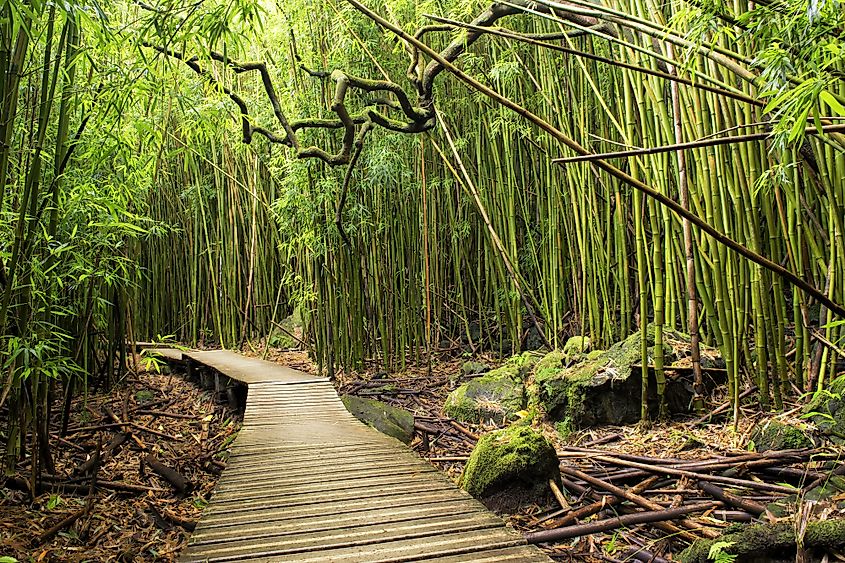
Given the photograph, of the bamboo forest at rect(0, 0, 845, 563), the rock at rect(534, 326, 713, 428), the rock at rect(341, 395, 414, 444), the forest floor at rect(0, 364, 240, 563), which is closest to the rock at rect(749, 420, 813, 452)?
the bamboo forest at rect(0, 0, 845, 563)

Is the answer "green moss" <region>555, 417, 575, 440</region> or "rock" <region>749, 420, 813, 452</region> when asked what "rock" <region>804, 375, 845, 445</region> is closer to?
"rock" <region>749, 420, 813, 452</region>

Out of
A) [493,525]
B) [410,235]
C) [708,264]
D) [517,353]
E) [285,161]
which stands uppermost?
[285,161]

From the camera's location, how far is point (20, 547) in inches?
79.6

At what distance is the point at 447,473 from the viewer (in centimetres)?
272

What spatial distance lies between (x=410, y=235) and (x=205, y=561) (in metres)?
3.63

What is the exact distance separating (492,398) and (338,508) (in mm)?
1837

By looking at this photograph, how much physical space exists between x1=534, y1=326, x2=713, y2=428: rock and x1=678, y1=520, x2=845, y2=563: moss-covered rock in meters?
1.34

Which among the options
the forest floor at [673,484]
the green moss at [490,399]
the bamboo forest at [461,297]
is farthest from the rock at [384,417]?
the forest floor at [673,484]

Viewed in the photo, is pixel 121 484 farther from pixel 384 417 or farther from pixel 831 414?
pixel 831 414

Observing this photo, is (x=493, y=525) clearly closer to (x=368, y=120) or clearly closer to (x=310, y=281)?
(x=368, y=120)

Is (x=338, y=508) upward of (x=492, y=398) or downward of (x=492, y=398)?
downward

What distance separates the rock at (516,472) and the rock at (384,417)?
1.08 meters

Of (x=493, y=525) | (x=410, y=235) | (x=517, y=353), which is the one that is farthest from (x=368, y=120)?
(x=493, y=525)

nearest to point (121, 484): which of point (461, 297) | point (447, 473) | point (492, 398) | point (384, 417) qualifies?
point (384, 417)
